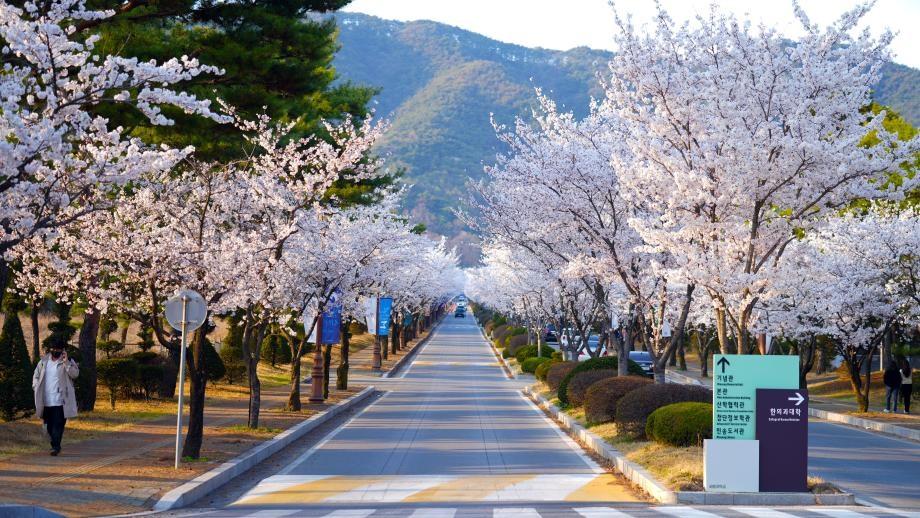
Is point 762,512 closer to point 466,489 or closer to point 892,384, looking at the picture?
point 466,489

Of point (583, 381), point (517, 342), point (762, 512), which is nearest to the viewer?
point (762, 512)

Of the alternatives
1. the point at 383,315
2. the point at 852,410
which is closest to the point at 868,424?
the point at 852,410

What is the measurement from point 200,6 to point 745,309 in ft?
33.3

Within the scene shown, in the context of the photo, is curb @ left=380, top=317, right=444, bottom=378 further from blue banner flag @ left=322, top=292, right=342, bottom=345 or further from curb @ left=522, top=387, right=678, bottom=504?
curb @ left=522, top=387, right=678, bottom=504

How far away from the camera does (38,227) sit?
9.49 meters

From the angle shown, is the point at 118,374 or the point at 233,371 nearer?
the point at 118,374

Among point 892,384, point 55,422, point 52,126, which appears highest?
point 52,126

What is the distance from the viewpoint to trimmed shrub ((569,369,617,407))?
27.1m

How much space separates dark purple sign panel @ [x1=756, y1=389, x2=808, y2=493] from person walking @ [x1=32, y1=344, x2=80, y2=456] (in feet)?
33.8

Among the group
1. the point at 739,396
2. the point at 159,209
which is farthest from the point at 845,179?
the point at 159,209

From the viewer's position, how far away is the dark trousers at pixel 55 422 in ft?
54.5

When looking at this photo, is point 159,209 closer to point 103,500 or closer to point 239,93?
point 239,93

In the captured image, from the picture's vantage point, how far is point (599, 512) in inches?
495

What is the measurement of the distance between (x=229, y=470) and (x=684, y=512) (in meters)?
6.99
